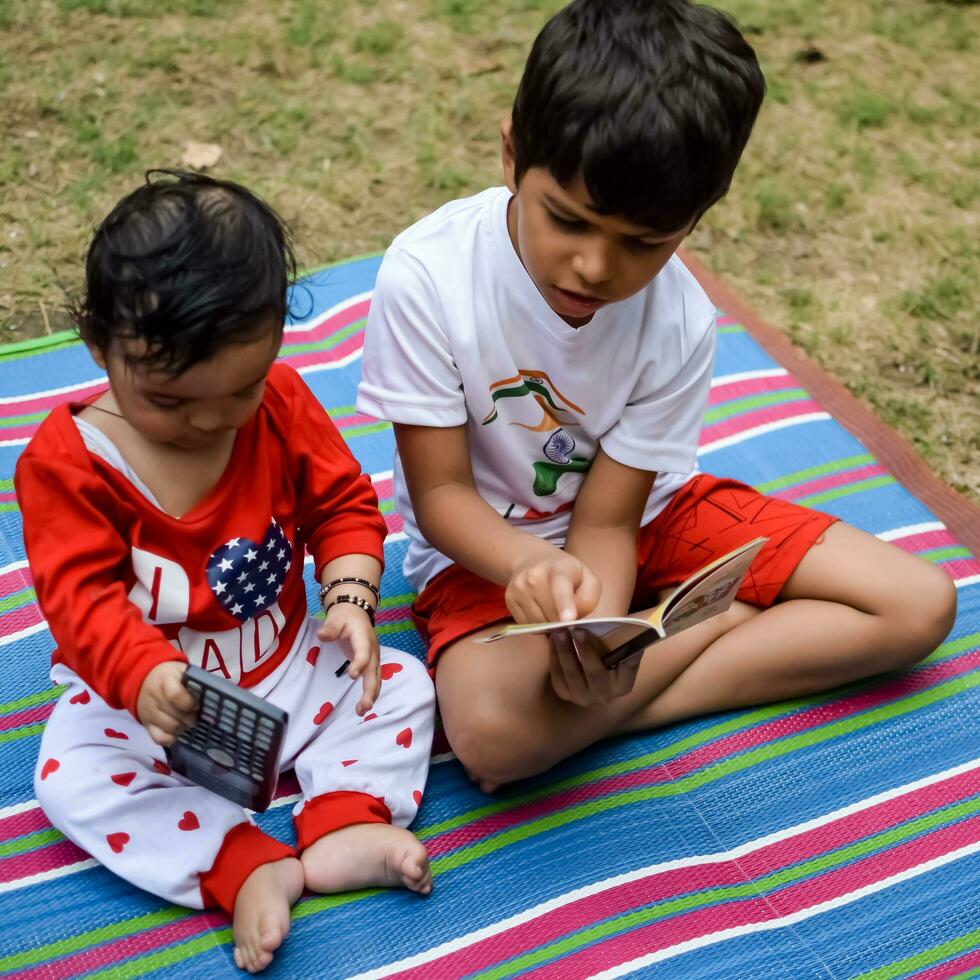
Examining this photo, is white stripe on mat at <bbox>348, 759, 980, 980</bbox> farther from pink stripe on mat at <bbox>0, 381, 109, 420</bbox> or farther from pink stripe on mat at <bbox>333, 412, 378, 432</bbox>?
pink stripe on mat at <bbox>0, 381, 109, 420</bbox>

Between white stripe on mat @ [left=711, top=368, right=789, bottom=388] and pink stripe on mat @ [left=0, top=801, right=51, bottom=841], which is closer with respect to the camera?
pink stripe on mat @ [left=0, top=801, right=51, bottom=841]

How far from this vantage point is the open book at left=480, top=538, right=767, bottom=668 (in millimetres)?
1489

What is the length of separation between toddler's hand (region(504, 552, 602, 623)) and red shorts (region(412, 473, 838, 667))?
33 centimetres

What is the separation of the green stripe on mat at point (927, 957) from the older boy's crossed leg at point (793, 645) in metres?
0.46

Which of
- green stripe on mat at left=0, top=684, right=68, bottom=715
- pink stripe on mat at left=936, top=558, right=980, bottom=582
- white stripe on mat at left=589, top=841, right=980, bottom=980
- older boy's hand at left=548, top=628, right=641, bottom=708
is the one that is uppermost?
older boy's hand at left=548, top=628, right=641, bottom=708

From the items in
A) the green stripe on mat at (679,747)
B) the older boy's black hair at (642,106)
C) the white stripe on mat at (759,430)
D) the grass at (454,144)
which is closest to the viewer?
the older boy's black hair at (642,106)

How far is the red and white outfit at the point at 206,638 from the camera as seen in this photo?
4.90 feet

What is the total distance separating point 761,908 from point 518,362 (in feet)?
2.84

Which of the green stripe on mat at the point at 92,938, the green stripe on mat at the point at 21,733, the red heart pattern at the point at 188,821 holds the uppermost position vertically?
the red heart pattern at the point at 188,821

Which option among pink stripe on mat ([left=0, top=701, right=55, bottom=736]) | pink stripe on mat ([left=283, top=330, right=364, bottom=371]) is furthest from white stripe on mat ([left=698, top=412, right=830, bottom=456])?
pink stripe on mat ([left=0, top=701, right=55, bottom=736])

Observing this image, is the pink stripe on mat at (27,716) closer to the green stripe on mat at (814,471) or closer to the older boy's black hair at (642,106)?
the older boy's black hair at (642,106)

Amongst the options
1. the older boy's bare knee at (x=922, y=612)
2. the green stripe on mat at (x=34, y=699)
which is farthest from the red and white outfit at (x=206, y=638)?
the older boy's bare knee at (x=922, y=612)

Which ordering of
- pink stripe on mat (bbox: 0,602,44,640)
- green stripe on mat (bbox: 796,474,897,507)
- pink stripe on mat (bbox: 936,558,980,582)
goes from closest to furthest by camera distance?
pink stripe on mat (bbox: 0,602,44,640) < pink stripe on mat (bbox: 936,558,980,582) < green stripe on mat (bbox: 796,474,897,507)

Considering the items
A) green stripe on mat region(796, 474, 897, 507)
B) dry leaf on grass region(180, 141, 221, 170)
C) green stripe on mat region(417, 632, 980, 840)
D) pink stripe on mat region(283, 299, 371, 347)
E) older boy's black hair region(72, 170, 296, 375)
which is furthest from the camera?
dry leaf on grass region(180, 141, 221, 170)
